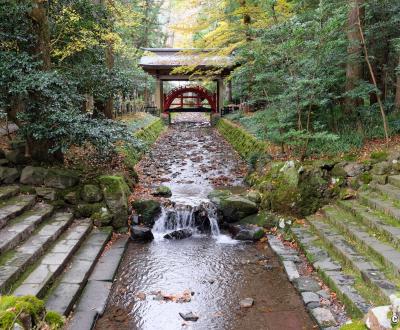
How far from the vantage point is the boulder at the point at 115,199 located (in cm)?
840

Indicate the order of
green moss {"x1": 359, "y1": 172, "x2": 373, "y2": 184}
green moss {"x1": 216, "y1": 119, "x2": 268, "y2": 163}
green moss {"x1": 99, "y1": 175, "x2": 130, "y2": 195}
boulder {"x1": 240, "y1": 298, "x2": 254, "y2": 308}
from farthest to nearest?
green moss {"x1": 216, "y1": 119, "x2": 268, "y2": 163}
green moss {"x1": 99, "y1": 175, "x2": 130, "y2": 195}
green moss {"x1": 359, "y1": 172, "x2": 373, "y2": 184}
boulder {"x1": 240, "y1": 298, "x2": 254, "y2": 308}

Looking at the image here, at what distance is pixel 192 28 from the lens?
15.7m

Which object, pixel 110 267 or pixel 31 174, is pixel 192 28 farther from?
pixel 110 267

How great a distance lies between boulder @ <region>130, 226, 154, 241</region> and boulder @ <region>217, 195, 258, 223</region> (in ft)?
6.54

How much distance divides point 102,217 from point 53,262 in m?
2.32

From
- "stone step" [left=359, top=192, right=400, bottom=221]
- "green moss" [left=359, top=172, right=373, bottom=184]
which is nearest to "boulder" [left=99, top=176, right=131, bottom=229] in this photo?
"stone step" [left=359, top=192, right=400, bottom=221]

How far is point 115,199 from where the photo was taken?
8.48 metres

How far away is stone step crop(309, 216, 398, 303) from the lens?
16.5 feet

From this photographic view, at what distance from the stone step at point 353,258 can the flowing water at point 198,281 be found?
41.2 inches

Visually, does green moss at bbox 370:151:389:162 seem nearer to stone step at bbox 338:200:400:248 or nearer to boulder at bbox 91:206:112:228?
stone step at bbox 338:200:400:248

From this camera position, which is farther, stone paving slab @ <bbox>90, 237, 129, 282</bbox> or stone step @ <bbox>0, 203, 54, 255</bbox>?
stone paving slab @ <bbox>90, 237, 129, 282</bbox>

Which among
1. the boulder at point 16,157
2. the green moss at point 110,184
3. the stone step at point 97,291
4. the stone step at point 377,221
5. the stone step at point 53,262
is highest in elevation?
the boulder at point 16,157

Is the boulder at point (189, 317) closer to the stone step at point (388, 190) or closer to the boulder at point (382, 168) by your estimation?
the stone step at point (388, 190)

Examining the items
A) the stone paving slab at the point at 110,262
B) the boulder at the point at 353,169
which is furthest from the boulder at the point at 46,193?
the boulder at the point at 353,169
